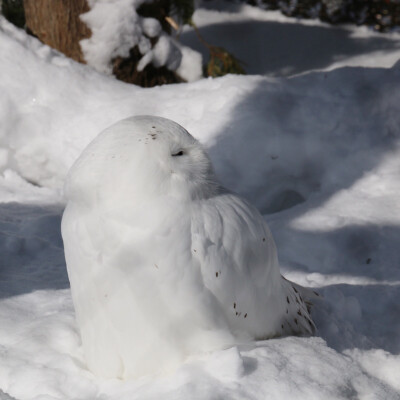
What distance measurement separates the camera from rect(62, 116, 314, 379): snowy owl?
1.51 meters

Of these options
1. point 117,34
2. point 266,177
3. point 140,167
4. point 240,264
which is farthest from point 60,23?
point 240,264

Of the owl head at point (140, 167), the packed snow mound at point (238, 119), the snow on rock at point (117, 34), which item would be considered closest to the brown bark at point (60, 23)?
the snow on rock at point (117, 34)

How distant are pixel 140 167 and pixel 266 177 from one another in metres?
A: 1.79

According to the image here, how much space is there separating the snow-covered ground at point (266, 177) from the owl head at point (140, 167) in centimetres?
51

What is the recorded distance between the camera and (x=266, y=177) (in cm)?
324

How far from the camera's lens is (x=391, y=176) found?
3146 mm

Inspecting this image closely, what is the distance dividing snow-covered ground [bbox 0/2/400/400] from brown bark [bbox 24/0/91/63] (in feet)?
1.54

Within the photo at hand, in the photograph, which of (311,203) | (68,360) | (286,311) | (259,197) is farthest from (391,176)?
(68,360)

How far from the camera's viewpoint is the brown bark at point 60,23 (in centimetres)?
394

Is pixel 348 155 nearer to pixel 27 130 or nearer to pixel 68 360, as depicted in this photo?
pixel 27 130

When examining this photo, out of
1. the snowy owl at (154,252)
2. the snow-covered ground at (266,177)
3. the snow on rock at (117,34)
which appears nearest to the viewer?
the snowy owl at (154,252)

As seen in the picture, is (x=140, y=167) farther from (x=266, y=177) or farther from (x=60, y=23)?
(x=60, y=23)

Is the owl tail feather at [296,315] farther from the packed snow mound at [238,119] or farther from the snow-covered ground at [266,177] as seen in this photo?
the packed snow mound at [238,119]

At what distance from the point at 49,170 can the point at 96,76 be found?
665 mm
